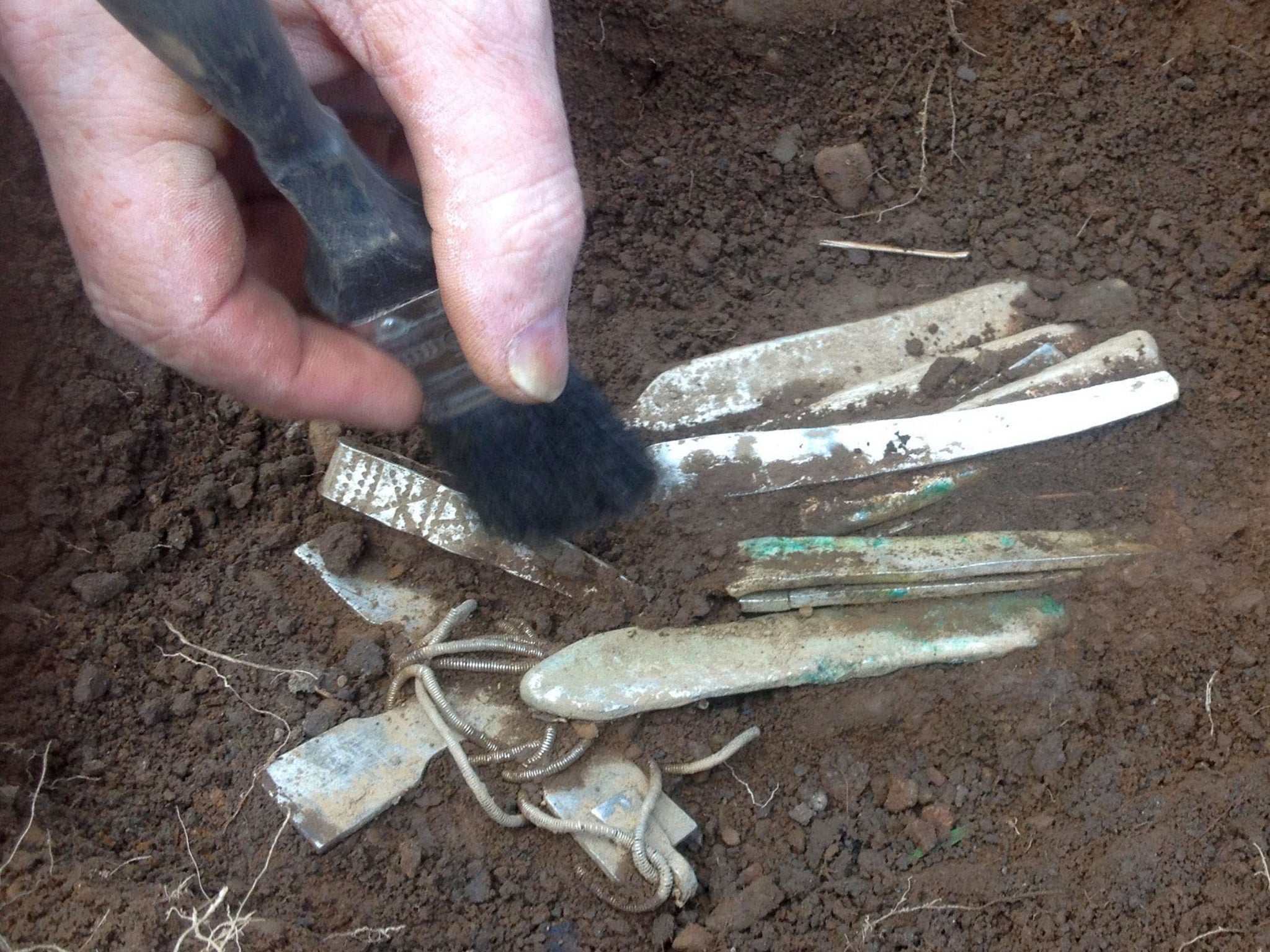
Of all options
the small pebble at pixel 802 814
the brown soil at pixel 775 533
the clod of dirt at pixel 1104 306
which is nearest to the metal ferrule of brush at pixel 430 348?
the brown soil at pixel 775 533

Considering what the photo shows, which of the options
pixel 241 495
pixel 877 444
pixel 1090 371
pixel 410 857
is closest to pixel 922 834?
pixel 877 444

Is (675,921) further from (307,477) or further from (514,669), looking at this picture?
(307,477)

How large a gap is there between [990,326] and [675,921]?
49.9 inches

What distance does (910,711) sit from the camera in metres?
1.71

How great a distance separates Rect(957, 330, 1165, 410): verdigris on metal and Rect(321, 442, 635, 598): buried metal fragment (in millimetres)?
719

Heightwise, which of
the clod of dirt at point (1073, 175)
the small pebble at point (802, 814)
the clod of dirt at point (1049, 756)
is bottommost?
the small pebble at point (802, 814)

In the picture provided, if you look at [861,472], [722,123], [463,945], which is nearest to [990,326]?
[861,472]

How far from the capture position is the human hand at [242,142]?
131cm

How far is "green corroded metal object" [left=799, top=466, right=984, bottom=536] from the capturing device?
182 centimetres

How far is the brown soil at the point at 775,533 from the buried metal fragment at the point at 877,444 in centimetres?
5

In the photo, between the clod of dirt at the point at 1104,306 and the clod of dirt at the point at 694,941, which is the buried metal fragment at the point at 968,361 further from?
the clod of dirt at the point at 694,941

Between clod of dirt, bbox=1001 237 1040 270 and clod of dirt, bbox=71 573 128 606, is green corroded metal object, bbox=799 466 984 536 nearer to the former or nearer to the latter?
clod of dirt, bbox=1001 237 1040 270

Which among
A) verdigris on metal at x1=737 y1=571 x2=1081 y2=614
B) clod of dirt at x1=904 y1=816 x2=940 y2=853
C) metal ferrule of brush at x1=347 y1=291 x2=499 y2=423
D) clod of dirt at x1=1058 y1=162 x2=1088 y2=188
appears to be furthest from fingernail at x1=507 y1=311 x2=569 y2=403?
clod of dirt at x1=1058 y1=162 x2=1088 y2=188

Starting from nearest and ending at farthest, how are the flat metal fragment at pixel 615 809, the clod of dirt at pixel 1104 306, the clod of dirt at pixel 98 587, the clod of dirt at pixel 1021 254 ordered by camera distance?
the flat metal fragment at pixel 615 809 → the clod of dirt at pixel 98 587 → the clod of dirt at pixel 1104 306 → the clod of dirt at pixel 1021 254
